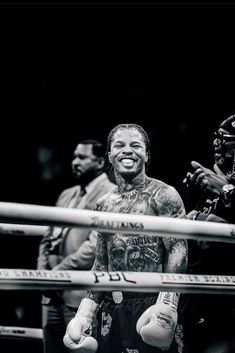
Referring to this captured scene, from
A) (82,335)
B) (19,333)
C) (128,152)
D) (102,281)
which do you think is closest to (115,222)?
(102,281)

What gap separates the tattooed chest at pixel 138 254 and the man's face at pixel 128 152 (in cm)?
23

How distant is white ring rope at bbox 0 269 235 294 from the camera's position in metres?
1.97

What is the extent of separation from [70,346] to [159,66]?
1.93 metres

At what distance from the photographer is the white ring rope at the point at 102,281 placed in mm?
1970

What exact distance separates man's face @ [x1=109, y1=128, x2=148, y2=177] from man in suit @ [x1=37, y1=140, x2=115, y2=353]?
1014mm

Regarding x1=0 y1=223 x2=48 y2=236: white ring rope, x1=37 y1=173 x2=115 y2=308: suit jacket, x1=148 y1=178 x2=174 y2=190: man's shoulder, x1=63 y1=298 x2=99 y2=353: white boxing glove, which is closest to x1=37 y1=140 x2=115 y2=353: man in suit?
x1=37 y1=173 x2=115 y2=308: suit jacket

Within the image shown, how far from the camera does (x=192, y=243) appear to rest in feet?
8.11

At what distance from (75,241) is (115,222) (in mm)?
1539

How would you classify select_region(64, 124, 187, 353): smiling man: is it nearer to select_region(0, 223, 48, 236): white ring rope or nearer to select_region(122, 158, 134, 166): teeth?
select_region(122, 158, 134, 166): teeth

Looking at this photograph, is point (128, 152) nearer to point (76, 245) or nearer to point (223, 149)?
point (223, 149)

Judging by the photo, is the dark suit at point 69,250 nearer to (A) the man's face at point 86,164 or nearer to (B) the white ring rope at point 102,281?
(A) the man's face at point 86,164

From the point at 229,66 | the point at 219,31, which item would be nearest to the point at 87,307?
the point at 229,66

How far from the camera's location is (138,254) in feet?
7.20

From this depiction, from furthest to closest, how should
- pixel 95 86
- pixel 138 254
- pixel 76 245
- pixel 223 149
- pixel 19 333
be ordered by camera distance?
pixel 95 86
pixel 76 245
pixel 19 333
pixel 223 149
pixel 138 254
